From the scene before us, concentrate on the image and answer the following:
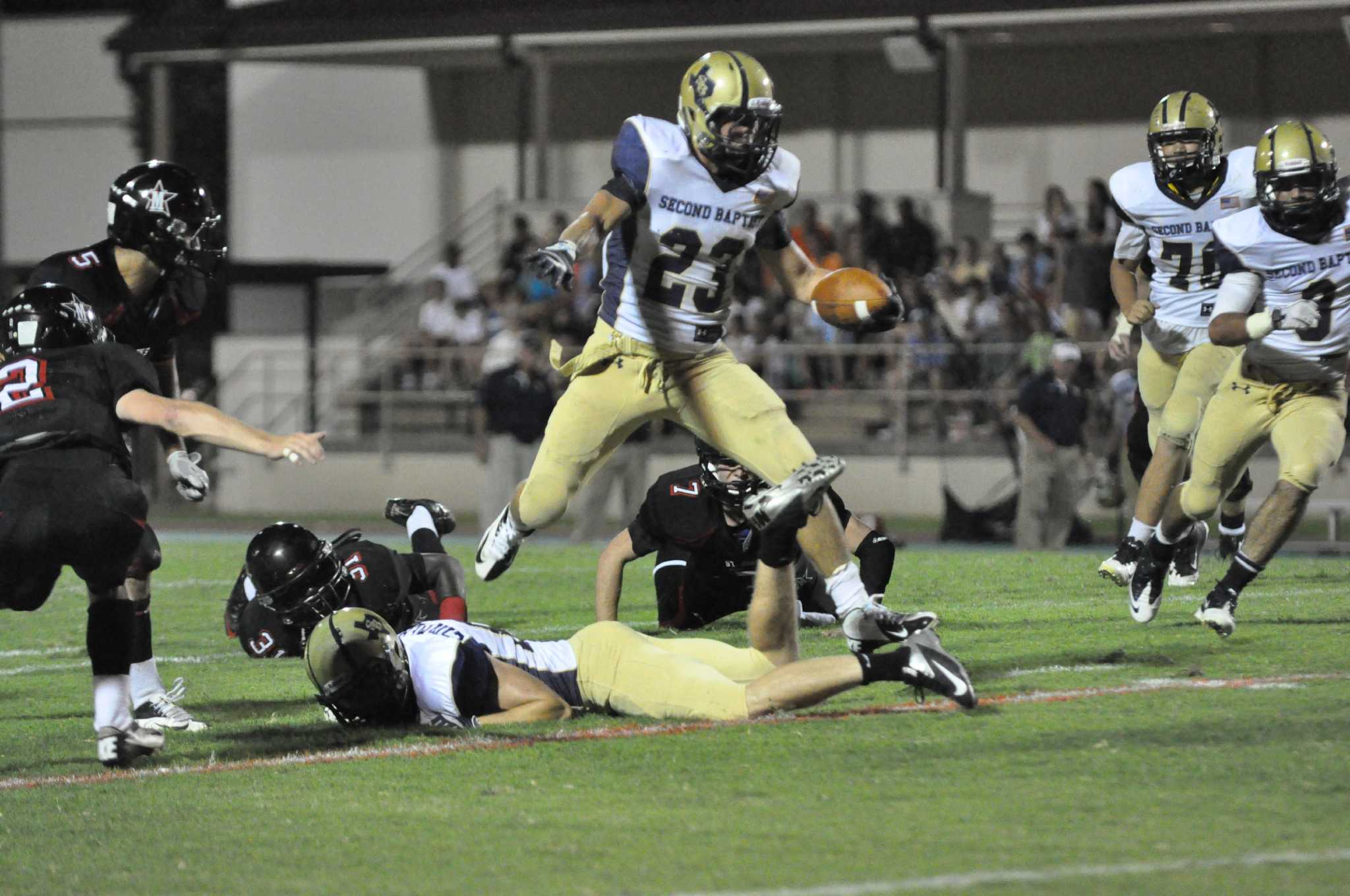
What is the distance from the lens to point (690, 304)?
6.61 m

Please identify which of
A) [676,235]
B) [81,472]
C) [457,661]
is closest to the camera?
[81,472]

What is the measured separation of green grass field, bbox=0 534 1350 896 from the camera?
4359mm

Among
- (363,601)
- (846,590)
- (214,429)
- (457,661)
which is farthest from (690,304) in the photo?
(363,601)

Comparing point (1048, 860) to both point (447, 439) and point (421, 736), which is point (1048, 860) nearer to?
point (421, 736)

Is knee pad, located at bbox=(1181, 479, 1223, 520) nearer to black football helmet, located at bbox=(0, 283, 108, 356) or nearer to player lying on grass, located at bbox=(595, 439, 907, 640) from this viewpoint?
player lying on grass, located at bbox=(595, 439, 907, 640)

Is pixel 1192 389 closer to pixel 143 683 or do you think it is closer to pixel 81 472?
pixel 143 683

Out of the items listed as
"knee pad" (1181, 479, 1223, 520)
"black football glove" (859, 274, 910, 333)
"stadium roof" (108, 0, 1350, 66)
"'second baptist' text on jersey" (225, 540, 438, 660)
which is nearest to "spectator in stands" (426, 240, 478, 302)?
"stadium roof" (108, 0, 1350, 66)

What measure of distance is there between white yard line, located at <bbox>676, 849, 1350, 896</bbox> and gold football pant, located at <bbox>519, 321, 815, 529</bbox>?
233cm

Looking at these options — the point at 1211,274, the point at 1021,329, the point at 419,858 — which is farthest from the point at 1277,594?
the point at 1021,329

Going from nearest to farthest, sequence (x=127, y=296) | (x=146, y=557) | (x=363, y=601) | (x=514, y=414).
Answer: (x=146, y=557) → (x=127, y=296) → (x=363, y=601) → (x=514, y=414)

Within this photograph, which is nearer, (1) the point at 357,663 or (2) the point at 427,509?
(1) the point at 357,663

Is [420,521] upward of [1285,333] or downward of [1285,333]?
downward

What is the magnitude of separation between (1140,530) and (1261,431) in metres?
0.91

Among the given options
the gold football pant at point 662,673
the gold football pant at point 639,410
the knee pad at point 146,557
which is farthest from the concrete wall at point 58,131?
the gold football pant at point 662,673
